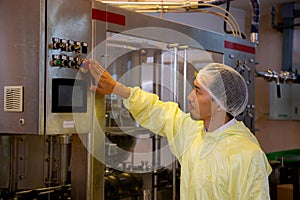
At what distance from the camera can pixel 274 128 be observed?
4668 mm

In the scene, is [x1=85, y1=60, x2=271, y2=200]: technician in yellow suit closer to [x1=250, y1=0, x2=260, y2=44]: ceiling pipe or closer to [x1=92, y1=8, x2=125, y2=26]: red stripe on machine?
[x1=92, y1=8, x2=125, y2=26]: red stripe on machine

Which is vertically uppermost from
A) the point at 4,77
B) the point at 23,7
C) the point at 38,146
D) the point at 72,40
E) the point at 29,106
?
the point at 23,7

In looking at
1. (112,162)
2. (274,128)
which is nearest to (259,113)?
(274,128)

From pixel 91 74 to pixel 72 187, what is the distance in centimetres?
45

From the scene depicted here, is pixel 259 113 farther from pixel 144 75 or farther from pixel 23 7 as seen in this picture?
A: pixel 23 7

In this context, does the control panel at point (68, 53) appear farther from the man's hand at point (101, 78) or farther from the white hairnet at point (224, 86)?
the white hairnet at point (224, 86)

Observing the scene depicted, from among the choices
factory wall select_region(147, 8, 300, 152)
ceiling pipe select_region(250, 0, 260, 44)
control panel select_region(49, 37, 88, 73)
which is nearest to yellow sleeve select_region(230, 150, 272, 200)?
control panel select_region(49, 37, 88, 73)

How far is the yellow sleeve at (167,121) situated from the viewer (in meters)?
1.86

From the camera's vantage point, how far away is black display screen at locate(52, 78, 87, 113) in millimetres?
1508

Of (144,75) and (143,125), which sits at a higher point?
(144,75)

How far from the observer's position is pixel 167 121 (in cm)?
192

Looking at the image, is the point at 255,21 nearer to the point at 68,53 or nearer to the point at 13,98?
the point at 68,53

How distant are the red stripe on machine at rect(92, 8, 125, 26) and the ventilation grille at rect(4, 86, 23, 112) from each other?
41 cm

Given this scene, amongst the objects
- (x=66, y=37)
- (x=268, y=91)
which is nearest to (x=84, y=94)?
(x=66, y=37)
